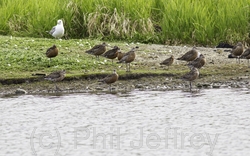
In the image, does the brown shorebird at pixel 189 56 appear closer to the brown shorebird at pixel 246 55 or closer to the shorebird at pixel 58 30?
the brown shorebird at pixel 246 55

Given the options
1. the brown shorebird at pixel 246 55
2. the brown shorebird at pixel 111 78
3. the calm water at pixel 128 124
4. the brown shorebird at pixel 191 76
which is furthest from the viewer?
the brown shorebird at pixel 246 55

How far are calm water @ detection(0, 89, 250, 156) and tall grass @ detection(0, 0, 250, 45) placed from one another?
4.67m

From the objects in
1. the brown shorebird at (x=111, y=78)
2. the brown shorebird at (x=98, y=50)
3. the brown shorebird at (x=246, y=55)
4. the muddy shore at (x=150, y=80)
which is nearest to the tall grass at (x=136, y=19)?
the muddy shore at (x=150, y=80)

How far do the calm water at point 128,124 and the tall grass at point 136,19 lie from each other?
4.67 meters

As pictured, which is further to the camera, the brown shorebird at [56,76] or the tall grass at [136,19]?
the tall grass at [136,19]

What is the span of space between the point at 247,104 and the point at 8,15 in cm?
893

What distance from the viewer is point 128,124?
12.5 meters

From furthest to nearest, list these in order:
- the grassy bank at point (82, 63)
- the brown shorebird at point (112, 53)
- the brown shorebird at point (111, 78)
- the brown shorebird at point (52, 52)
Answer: the brown shorebird at point (112, 53) → the brown shorebird at point (52, 52) → the grassy bank at point (82, 63) → the brown shorebird at point (111, 78)

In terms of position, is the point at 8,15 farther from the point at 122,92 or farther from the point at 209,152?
the point at 209,152

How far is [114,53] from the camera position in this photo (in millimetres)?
16875

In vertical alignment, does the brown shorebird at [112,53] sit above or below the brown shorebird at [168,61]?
above

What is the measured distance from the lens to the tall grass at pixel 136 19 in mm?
19781

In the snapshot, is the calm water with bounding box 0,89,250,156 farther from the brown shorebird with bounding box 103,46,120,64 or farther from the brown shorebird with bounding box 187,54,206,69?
the brown shorebird with bounding box 103,46,120,64

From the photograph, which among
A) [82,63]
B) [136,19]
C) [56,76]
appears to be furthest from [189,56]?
[136,19]
